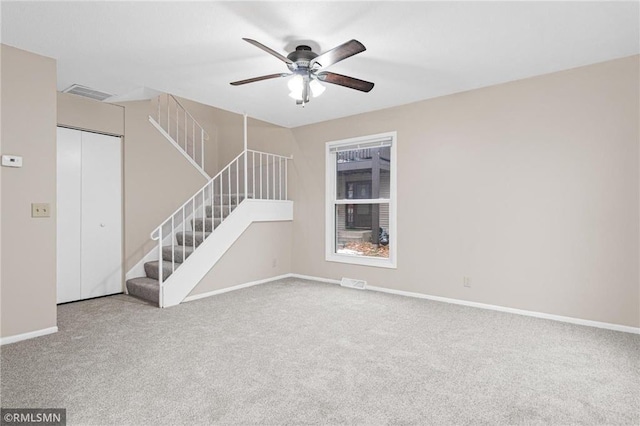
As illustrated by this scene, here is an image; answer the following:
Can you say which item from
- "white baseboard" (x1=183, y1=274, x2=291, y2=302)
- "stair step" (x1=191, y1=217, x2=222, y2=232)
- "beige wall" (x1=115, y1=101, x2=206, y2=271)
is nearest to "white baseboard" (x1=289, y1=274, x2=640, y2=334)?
"white baseboard" (x1=183, y1=274, x2=291, y2=302)

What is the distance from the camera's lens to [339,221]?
5184 millimetres

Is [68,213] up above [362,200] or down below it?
below

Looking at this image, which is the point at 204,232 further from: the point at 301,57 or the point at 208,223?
the point at 301,57

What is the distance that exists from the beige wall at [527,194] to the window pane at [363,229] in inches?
11.6

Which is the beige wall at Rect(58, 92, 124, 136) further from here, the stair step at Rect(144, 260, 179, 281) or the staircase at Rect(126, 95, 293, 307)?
the stair step at Rect(144, 260, 179, 281)

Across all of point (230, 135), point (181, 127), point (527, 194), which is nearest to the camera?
point (527, 194)

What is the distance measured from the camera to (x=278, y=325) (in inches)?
127

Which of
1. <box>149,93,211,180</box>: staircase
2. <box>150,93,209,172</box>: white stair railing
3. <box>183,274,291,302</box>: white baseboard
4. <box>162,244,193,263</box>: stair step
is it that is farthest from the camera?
<box>150,93,209,172</box>: white stair railing

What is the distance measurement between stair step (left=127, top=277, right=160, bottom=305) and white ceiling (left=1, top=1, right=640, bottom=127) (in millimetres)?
2269

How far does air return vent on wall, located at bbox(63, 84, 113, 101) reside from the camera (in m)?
3.75

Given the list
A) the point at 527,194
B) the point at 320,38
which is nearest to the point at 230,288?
the point at 320,38

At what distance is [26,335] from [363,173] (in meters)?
4.06

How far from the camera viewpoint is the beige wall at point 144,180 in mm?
4535

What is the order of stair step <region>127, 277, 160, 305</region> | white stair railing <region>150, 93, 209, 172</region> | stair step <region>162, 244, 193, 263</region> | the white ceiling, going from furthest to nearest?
white stair railing <region>150, 93, 209, 172</region>, stair step <region>162, 244, 193, 263</region>, stair step <region>127, 277, 160, 305</region>, the white ceiling
